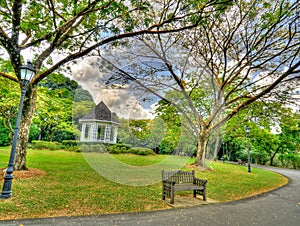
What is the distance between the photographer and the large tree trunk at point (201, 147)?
1273 cm

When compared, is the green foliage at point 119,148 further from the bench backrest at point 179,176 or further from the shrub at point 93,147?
the bench backrest at point 179,176

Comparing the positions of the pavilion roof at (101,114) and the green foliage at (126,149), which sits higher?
the pavilion roof at (101,114)

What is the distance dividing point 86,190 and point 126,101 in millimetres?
4052

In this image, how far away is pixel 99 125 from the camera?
10.6 ft

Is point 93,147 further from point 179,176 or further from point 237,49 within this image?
point 237,49

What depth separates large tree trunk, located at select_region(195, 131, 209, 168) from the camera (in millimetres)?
12734

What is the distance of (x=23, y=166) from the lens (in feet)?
25.3

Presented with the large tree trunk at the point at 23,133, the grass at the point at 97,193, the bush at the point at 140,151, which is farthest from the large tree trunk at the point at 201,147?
the large tree trunk at the point at 23,133

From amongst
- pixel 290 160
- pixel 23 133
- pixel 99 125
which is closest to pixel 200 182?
pixel 99 125

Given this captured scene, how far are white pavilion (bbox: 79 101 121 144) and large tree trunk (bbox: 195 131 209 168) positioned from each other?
33.8ft

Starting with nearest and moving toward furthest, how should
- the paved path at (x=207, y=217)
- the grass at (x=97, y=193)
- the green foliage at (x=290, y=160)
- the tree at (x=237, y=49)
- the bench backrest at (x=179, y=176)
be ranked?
the paved path at (x=207, y=217), the grass at (x=97, y=193), the bench backrest at (x=179, y=176), the tree at (x=237, y=49), the green foliage at (x=290, y=160)

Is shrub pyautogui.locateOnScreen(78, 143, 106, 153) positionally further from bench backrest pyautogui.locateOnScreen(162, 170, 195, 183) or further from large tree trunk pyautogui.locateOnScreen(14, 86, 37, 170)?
large tree trunk pyautogui.locateOnScreen(14, 86, 37, 170)

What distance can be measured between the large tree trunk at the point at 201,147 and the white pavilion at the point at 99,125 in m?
10.3

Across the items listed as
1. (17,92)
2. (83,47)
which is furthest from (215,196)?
(17,92)
